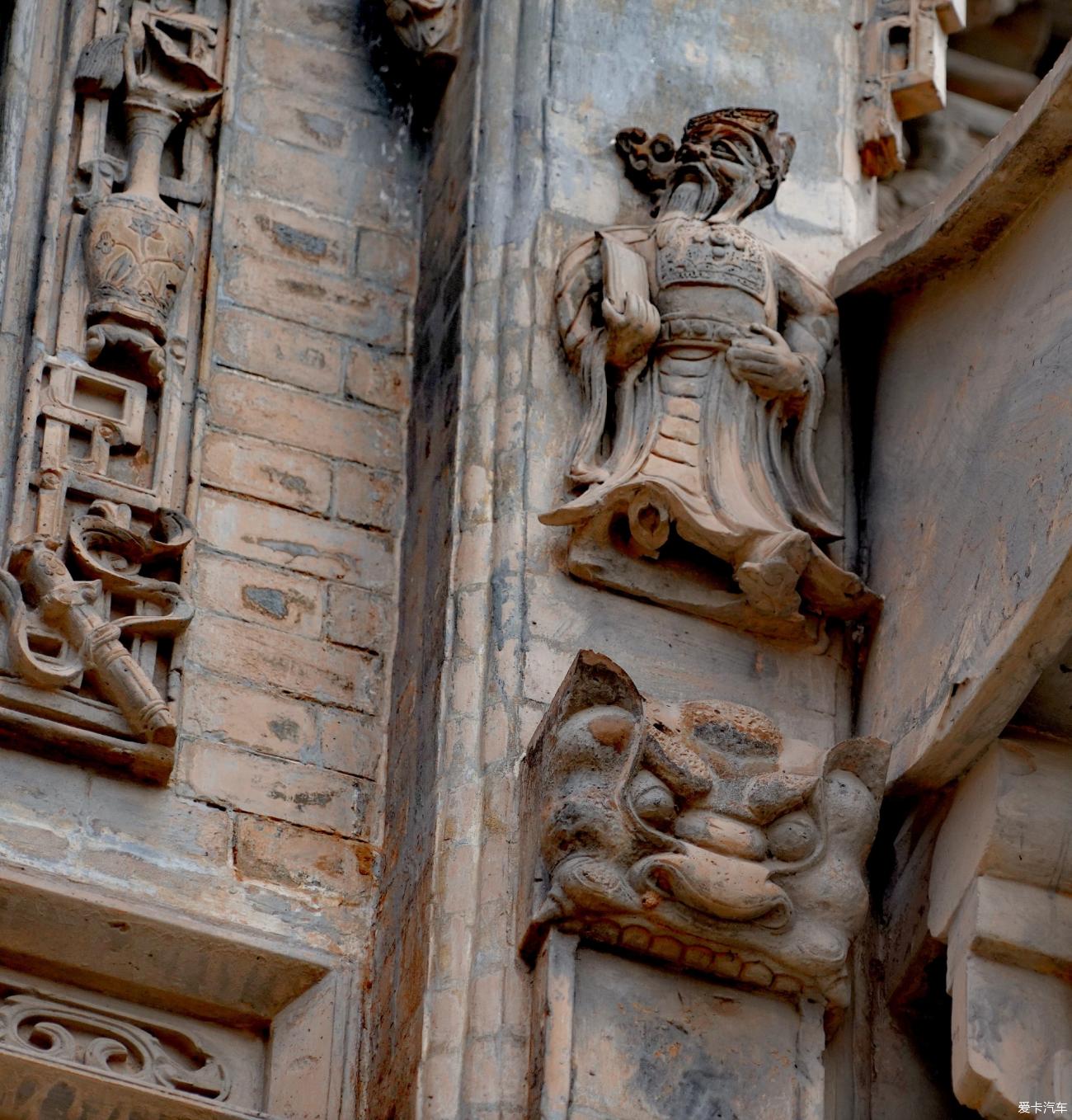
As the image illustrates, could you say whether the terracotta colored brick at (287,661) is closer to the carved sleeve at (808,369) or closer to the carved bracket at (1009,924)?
the carved sleeve at (808,369)

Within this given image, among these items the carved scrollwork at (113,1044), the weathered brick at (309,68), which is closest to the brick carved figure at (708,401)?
the weathered brick at (309,68)

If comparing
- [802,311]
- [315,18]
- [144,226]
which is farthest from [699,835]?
[315,18]

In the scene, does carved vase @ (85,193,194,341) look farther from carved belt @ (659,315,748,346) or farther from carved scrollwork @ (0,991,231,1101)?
carved scrollwork @ (0,991,231,1101)

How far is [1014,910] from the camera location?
224 inches

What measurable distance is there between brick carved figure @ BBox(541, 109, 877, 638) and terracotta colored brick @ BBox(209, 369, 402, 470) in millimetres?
436

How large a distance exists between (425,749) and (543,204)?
120 cm

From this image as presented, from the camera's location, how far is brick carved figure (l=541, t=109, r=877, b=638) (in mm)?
6133

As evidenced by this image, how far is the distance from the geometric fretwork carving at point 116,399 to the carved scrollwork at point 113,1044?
1.41 ft

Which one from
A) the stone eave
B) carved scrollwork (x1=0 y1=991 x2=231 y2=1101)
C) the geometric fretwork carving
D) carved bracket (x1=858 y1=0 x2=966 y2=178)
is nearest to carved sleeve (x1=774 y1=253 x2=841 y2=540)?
the stone eave

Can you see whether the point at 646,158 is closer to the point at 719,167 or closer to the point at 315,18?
the point at 719,167

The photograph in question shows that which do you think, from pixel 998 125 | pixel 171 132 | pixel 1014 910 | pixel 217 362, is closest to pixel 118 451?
pixel 217 362

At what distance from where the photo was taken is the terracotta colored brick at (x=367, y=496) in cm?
647

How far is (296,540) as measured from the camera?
638 cm

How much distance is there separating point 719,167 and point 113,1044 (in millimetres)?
1978
